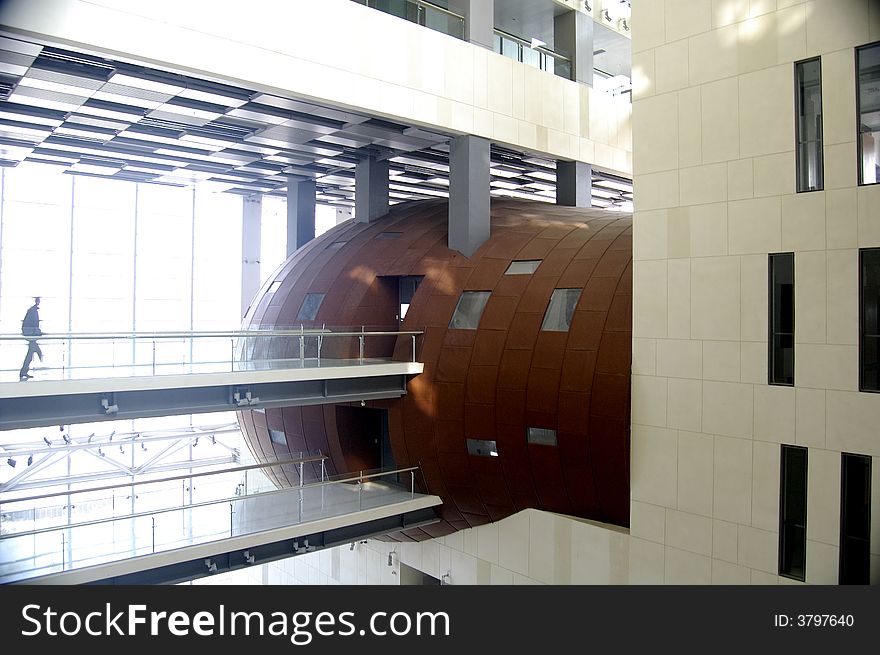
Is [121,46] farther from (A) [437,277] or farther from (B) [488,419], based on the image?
(B) [488,419]

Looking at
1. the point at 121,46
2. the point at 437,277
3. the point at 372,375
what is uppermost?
the point at 121,46

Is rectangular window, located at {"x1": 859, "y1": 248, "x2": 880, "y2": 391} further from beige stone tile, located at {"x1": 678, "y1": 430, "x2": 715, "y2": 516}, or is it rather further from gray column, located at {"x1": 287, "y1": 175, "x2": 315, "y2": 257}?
gray column, located at {"x1": 287, "y1": 175, "x2": 315, "y2": 257}

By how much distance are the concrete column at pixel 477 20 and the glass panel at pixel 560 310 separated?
31.3ft

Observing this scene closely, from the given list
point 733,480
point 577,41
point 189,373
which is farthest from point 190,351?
point 577,41

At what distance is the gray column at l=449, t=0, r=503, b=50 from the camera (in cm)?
2325

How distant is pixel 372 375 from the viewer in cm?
2050

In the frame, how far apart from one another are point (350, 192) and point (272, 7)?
18657mm

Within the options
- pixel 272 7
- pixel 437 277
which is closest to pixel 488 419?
pixel 437 277

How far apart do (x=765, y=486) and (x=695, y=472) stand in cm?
145

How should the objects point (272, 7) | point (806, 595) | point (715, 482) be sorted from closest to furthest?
point (806, 595), point (715, 482), point (272, 7)

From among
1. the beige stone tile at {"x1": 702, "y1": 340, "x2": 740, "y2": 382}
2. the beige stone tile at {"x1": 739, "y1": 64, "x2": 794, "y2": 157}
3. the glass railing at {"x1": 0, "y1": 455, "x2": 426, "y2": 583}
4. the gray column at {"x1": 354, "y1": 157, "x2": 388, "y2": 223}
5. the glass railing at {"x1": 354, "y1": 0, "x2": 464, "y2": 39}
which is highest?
the glass railing at {"x1": 354, "y1": 0, "x2": 464, "y2": 39}

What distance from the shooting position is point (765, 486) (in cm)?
1418

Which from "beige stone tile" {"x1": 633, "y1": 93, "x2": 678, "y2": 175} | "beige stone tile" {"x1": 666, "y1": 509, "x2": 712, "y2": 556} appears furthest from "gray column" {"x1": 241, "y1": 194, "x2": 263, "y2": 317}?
"beige stone tile" {"x1": 666, "y1": 509, "x2": 712, "y2": 556}

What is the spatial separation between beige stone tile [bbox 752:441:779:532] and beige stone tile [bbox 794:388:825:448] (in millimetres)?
567
